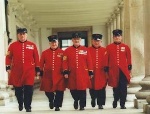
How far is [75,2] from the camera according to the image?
2562cm

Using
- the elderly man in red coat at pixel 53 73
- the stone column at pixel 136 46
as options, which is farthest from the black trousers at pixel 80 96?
the stone column at pixel 136 46

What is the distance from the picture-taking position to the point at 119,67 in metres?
10.3

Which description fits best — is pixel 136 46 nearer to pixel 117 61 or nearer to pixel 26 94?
pixel 117 61

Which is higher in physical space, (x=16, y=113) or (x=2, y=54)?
(x=2, y=54)

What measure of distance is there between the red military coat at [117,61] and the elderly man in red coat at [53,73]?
3.66ft

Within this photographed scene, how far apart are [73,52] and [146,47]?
1.68 metres

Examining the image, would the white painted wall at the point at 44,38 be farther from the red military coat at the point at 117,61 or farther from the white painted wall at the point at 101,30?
the red military coat at the point at 117,61

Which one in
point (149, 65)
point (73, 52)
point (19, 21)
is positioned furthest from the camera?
point (19, 21)

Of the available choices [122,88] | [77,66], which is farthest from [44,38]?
[122,88]

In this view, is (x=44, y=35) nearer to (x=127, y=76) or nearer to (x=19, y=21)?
(x=19, y=21)

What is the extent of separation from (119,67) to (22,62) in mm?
2168

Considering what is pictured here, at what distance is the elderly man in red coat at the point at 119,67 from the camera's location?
403 inches

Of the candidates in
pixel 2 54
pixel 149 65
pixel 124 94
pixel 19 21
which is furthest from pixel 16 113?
pixel 19 21

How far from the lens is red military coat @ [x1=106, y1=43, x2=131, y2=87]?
10.3 meters
